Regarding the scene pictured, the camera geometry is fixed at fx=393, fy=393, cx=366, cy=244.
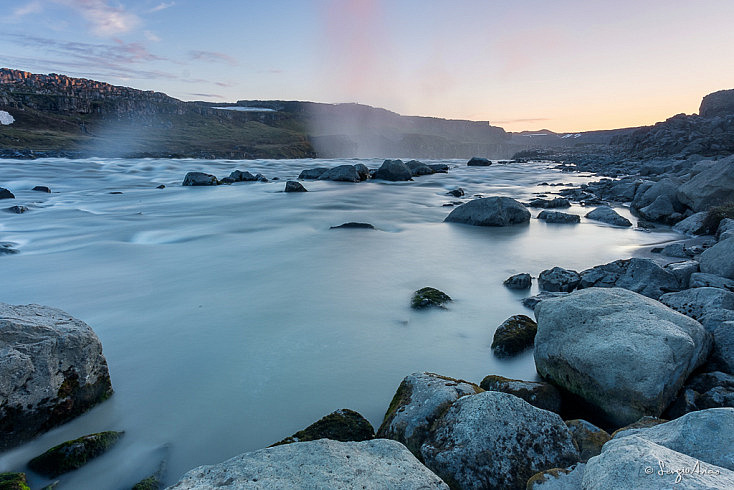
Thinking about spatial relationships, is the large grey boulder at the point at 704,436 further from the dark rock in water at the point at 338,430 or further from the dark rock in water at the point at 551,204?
the dark rock in water at the point at 551,204

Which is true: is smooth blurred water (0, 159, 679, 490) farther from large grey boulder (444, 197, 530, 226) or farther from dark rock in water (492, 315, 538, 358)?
large grey boulder (444, 197, 530, 226)

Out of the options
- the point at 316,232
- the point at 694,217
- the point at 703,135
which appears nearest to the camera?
the point at 694,217

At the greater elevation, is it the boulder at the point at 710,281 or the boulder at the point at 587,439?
the boulder at the point at 710,281

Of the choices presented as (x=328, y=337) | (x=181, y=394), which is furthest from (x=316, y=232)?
(x=181, y=394)

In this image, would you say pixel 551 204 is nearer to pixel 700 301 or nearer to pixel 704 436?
pixel 700 301

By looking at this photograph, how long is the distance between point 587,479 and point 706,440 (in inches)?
22.0

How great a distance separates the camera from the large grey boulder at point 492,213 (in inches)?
362

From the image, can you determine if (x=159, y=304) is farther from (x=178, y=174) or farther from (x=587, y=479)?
(x=178, y=174)

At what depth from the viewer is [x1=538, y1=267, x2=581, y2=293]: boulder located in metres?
4.90

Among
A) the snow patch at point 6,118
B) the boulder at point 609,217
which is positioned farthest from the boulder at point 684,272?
the snow patch at point 6,118

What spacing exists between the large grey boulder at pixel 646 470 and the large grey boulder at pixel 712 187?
969 centimetres

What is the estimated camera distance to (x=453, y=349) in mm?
3699

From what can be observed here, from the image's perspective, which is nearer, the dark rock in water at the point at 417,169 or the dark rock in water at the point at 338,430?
the dark rock in water at the point at 338,430

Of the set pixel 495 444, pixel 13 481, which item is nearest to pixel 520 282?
pixel 495 444
